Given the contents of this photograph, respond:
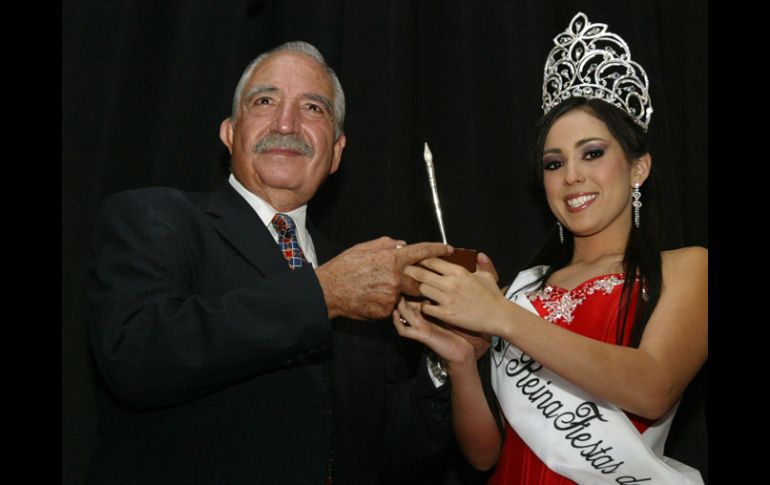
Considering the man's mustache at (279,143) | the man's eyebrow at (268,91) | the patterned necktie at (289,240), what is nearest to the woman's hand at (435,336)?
the patterned necktie at (289,240)

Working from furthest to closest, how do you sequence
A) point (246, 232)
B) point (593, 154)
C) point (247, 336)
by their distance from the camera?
point (593, 154) < point (246, 232) < point (247, 336)

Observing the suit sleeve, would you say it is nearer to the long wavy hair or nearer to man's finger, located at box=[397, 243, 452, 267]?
man's finger, located at box=[397, 243, 452, 267]

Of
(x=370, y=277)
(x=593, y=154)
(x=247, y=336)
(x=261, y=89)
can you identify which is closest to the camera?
(x=247, y=336)

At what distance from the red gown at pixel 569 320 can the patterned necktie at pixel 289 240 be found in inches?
21.3

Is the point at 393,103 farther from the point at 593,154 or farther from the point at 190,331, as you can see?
the point at 190,331

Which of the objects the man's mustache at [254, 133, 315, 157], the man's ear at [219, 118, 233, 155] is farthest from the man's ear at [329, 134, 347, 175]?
the man's ear at [219, 118, 233, 155]

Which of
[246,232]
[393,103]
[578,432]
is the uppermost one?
[393,103]

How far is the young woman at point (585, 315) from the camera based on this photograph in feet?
4.13

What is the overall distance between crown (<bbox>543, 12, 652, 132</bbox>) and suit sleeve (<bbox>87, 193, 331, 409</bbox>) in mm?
832

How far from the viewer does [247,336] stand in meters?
Answer: 1.14

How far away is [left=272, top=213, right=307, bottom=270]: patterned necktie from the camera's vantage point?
59.2 inches

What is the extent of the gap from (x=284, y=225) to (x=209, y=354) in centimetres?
50

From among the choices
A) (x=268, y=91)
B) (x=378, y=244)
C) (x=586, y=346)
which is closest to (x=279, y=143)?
(x=268, y=91)

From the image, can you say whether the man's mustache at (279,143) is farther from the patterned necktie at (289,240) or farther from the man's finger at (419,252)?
the man's finger at (419,252)
